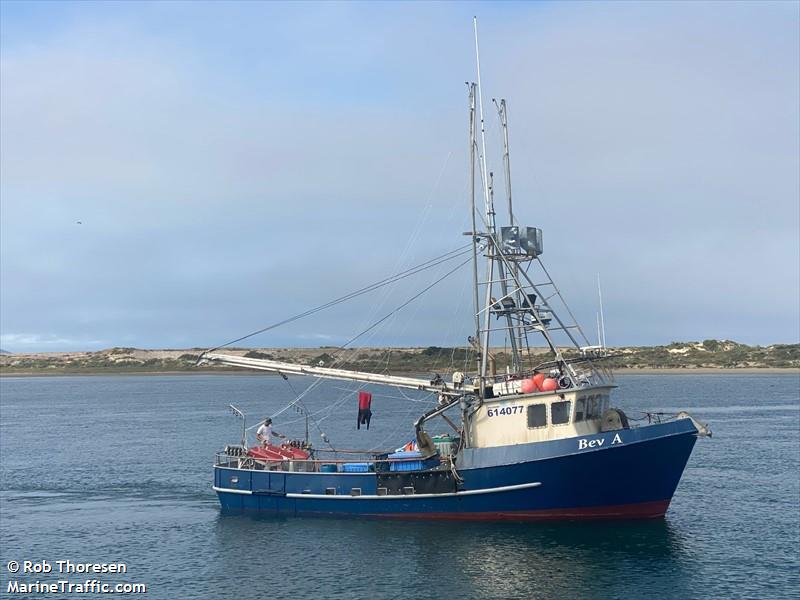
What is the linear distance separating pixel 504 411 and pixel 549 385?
6.06ft

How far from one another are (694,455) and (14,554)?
35839mm

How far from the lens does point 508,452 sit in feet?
98.3

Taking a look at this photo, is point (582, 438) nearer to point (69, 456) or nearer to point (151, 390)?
point (69, 456)

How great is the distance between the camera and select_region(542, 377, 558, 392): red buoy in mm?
30344

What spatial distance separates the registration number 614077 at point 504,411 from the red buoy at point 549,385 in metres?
1.08

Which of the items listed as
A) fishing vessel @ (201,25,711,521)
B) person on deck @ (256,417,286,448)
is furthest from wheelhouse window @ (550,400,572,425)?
person on deck @ (256,417,286,448)

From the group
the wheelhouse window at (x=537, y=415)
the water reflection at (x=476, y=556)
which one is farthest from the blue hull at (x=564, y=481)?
the wheelhouse window at (x=537, y=415)

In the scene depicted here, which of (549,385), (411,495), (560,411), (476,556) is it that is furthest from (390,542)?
(549,385)

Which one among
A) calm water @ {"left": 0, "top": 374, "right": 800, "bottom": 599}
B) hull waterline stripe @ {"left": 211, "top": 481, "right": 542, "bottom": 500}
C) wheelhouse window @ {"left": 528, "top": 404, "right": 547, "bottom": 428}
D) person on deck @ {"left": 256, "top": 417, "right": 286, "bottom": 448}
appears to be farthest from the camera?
person on deck @ {"left": 256, "top": 417, "right": 286, "bottom": 448}

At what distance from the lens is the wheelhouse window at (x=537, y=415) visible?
99.9 feet

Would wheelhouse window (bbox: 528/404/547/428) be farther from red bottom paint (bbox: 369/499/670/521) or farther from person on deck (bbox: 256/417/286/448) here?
person on deck (bbox: 256/417/286/448)

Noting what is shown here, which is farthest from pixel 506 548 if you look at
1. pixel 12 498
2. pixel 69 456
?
pixel 69 456

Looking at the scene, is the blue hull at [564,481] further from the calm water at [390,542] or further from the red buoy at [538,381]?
the red buoy at [538,381]

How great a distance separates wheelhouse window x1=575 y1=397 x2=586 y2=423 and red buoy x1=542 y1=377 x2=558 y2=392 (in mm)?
890
